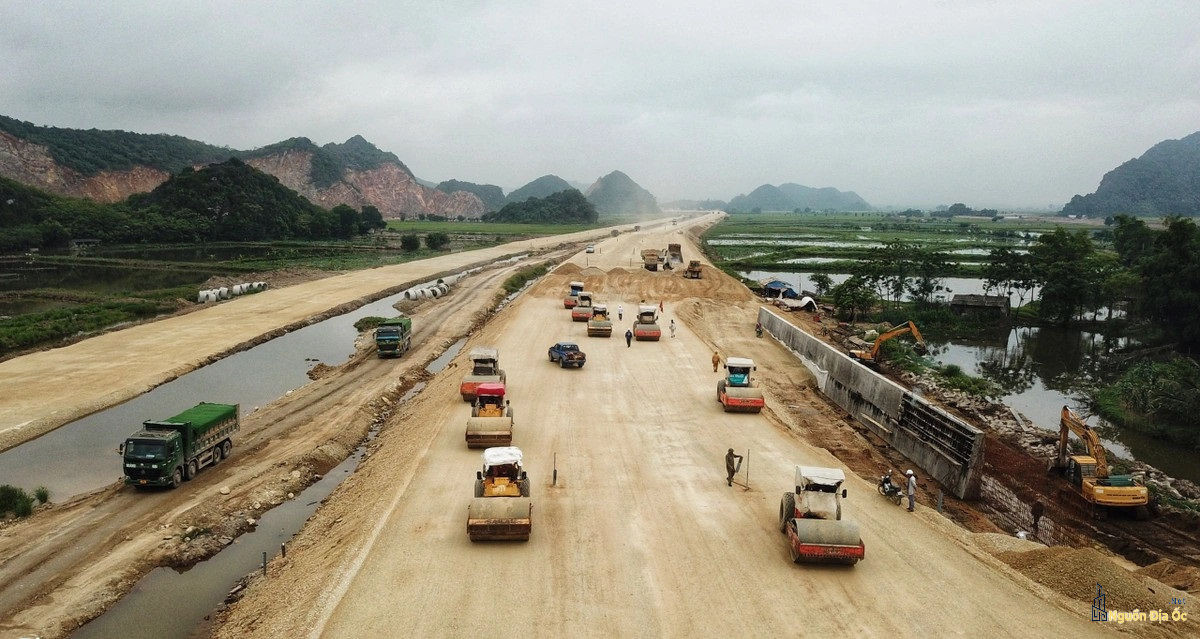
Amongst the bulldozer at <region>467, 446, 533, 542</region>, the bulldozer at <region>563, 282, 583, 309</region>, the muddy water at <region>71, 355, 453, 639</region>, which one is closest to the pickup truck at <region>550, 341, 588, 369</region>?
the muddy water at <region>71, 355, 453, 639</region>

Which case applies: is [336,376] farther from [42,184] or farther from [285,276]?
[42,184]

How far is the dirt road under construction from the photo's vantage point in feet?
47.3

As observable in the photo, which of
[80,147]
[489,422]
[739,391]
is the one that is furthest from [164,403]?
[80,147]

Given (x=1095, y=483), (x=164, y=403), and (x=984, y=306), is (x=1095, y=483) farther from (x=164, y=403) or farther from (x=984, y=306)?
(x=984, y=306)

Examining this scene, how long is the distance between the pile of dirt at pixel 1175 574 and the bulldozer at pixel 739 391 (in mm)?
14767

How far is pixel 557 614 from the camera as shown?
14305 mm

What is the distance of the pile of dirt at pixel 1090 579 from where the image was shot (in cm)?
1499

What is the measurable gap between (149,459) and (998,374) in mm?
50867

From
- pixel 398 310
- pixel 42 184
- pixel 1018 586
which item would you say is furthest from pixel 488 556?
pixel 42 184

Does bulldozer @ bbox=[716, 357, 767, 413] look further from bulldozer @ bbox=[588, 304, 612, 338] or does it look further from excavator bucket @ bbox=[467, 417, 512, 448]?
bulldozer @ bbox=[588, 304, 612, 338]

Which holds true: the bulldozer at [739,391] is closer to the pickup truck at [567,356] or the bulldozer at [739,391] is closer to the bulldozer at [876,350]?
the pickup truck at [567,356]

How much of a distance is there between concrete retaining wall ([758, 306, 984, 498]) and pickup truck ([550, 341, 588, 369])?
14804mm

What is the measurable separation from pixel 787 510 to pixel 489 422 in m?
11.9

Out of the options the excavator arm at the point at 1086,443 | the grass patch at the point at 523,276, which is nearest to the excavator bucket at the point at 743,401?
the excavator arm at the point at 1086,443
